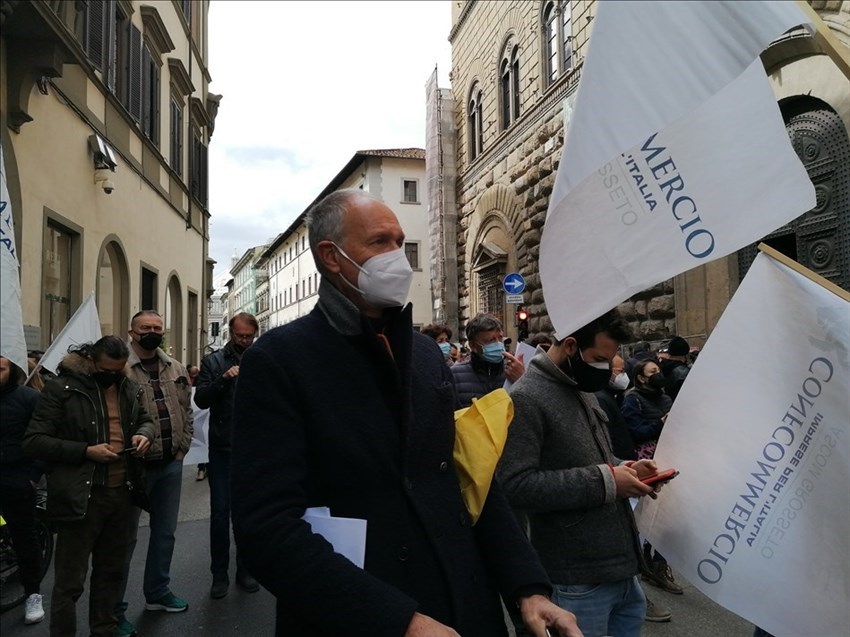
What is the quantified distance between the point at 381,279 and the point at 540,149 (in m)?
14.4

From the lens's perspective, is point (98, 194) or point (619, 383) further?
point (98, 194)

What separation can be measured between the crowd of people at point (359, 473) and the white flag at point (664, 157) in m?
0.36

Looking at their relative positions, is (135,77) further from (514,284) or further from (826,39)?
(826,39)

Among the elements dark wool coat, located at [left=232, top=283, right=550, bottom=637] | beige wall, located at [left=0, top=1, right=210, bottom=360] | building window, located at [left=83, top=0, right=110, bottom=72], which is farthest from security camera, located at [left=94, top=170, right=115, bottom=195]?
dark wool coat, located at [left=232, top=283, right=550, bottom=637]

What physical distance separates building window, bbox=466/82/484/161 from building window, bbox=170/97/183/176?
8.45m

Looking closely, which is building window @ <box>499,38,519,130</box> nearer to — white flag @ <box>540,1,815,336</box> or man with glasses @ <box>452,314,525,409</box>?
man with glasses @ <box>452,314,525,409</box>

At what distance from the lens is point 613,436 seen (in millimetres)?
3453

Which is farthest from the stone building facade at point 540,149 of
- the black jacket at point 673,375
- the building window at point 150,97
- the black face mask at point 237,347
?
the building window at point 150,97

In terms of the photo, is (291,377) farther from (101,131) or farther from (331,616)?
(101,131)

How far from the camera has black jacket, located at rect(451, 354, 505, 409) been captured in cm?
504

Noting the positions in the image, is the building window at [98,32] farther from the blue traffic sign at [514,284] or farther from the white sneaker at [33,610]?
the blue traffic sign at [514,284]

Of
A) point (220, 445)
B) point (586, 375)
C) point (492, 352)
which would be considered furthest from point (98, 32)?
point (586, 375)

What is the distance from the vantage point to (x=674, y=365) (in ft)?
20.9

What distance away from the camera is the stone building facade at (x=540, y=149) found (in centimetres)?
782
